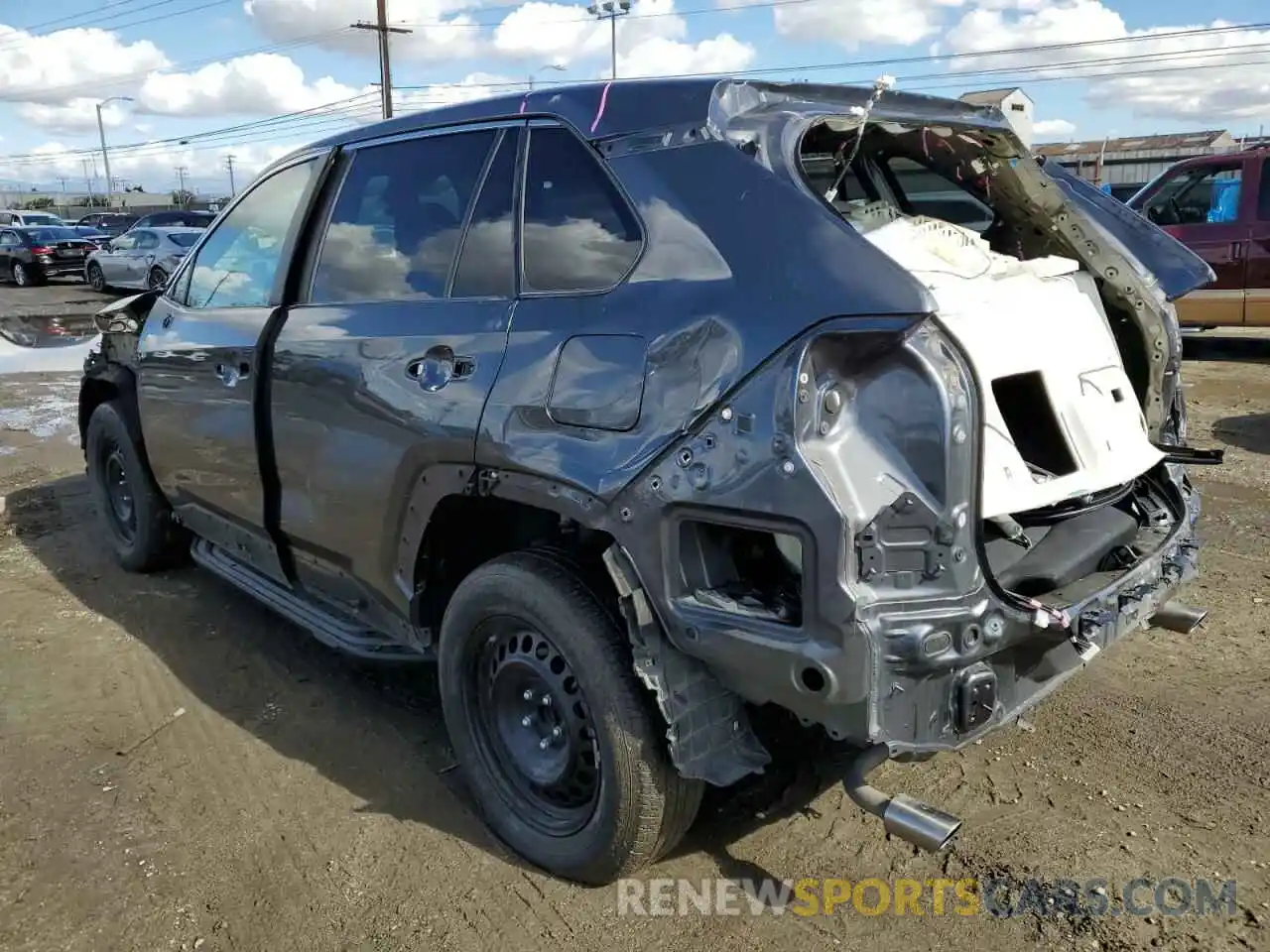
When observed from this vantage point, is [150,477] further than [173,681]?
Yes

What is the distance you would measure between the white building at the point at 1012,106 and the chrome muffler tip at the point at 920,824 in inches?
86.7

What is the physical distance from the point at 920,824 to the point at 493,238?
1.96 meters

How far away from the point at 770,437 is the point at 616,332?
0.55m

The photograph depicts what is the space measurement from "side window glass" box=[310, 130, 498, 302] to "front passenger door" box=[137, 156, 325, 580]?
0.28m

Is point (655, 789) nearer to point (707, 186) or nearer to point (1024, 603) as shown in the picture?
point (1024, 603)

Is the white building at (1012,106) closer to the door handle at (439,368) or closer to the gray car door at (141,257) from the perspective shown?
the door handle at (439,368)

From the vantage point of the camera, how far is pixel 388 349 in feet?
10.4

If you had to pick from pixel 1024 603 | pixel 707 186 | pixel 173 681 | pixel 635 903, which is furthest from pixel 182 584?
pixel 1024 603

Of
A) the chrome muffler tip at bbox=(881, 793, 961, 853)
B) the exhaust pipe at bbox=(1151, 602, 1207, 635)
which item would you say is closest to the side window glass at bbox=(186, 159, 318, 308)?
the chrome muffler tip at bbox=(881, 793, 961, 853)

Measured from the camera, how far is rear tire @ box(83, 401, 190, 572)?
16.9 feet

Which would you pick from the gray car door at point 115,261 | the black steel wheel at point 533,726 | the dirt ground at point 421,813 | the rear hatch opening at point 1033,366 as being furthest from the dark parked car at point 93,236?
the rear hatch opening at point 1033,366

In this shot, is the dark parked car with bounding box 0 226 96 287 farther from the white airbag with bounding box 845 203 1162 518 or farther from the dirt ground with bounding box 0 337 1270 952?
the white airbag with bounding box 845 203 1162 518

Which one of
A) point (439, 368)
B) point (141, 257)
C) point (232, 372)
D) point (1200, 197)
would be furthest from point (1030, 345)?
point (141, 257)

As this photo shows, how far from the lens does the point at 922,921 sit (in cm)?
266
